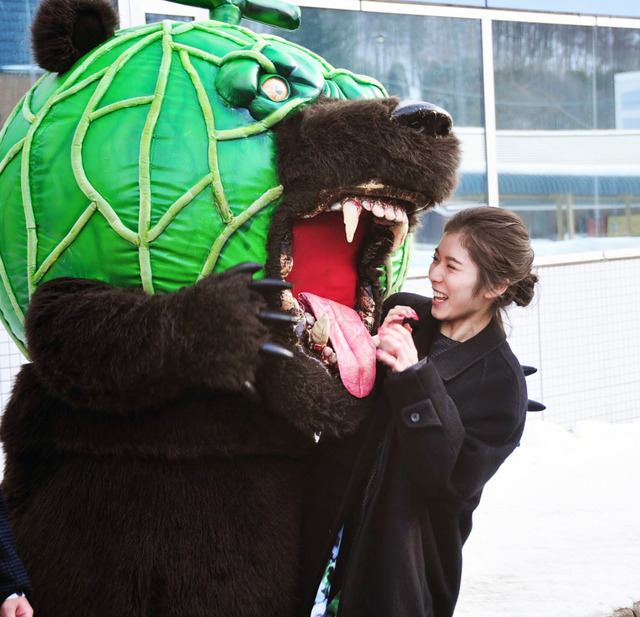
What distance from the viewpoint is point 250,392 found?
189 cm

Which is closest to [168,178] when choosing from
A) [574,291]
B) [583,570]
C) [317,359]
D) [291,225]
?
[291,225]

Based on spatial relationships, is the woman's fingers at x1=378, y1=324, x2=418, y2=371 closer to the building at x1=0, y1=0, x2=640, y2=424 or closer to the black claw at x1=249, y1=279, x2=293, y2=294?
the black claw at x1=249, y1=279, x2=293, y2=294

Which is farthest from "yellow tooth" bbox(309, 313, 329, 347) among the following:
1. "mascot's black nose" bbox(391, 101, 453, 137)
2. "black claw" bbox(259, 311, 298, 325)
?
"mascot's black nose" bbox(391, 101, 453, 137)

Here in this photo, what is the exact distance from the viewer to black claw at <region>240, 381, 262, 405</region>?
6.14ft

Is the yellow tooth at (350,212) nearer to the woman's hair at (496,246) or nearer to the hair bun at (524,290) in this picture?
the woman's hair at (496,246)

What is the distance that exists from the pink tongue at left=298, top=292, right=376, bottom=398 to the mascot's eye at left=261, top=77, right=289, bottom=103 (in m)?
0.49

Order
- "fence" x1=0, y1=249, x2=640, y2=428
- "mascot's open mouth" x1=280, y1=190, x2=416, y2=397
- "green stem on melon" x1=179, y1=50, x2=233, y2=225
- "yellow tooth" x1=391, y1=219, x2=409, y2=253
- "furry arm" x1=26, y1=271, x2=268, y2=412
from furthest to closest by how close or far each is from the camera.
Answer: "fence" x1=0, y1=249, x2=640, y2=428
"yellow tooth" x1=391, y1=219, x2=409, y2=253
"mascot's open mouth" x1=280, y1=190, x2=416, y2=397
"green stem on melon" x1=179, y1=50, x2=233, y2=225
"furry arm" x1=26, y1=271, x2=268, y2=412

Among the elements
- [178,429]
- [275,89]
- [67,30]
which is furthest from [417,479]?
[67,30]

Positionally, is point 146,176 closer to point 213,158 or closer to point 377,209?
point 213,158

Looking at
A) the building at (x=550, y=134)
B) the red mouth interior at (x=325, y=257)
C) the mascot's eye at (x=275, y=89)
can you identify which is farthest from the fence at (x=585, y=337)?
the mascot's eye at (x=275, y=89)

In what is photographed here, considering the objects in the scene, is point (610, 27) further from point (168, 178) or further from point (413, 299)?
point (168, 178)

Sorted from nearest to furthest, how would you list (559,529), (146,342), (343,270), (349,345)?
(146,342) → (349,345) → (343,270) → (559,529)

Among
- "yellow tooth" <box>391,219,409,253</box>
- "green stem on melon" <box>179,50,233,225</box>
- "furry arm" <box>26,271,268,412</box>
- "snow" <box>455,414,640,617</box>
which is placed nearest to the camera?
"furry arm" <box>26,271,268,412</box>

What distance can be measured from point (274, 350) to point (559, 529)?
10.3 feet
